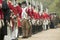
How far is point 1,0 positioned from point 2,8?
215mm

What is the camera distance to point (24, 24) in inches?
730

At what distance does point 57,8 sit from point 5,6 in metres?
57.1

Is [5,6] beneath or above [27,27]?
above

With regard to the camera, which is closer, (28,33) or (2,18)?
(2,18)

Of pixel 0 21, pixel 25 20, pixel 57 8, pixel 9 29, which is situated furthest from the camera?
pixel 57 8

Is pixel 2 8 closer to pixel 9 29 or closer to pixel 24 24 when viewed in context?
pixel 9 29

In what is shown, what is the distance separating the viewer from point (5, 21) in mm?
7281

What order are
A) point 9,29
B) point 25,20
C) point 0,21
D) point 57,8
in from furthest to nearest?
point 57,8 < point 25,20 < point 9,29 < point 0,21

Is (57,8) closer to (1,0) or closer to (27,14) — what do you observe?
(27,14)

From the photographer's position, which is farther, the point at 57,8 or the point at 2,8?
the point at 57,8

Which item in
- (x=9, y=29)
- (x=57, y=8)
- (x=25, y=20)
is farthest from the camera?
(x=57, y=8)

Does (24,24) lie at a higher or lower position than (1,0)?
lower

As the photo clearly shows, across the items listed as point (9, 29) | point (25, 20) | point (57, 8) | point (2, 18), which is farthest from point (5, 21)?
point (57, 8)

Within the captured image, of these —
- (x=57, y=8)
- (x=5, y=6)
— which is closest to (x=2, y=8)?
(x=5, y=6)
